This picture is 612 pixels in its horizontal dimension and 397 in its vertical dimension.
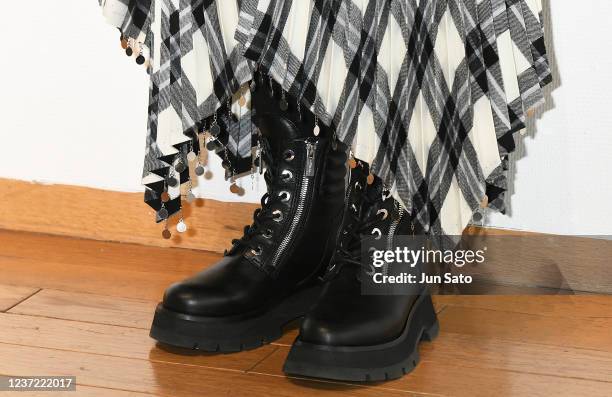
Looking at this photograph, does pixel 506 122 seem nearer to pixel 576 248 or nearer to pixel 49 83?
pixel 576 248

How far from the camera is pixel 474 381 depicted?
100 cm

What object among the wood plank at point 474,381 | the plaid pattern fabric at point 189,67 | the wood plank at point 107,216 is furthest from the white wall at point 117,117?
the plaid pattern fabric at point 189,67

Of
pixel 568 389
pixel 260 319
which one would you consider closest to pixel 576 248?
pixel 568 389

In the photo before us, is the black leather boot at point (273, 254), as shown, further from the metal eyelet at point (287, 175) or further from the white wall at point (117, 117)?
the white wall at point (117, 117)

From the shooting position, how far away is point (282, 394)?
3.14ft

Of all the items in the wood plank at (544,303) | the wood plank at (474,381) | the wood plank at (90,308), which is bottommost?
the wood plank at (90,308)

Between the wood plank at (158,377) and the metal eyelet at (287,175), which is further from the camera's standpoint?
the metal eyelet at (287,175)

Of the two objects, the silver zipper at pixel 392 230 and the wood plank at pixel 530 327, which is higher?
the silver zipper at pixel 392 230

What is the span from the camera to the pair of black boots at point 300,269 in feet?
3.35

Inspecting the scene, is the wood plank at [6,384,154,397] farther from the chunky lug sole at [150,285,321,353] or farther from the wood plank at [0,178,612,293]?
the wood plank at [0,178,612,293]

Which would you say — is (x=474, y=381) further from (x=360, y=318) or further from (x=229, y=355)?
(x=229, y=355)

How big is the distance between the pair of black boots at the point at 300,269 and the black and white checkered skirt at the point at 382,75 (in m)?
0.08

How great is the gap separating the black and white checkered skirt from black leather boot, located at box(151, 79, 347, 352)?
0.10 metres

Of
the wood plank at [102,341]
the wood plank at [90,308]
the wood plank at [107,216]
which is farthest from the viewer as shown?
the wood plank at [107,216]
